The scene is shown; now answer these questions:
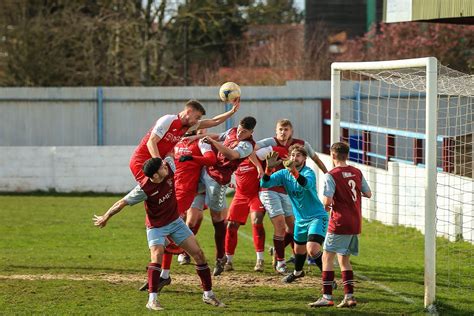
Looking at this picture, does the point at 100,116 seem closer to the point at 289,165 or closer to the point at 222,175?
the point at 222,175

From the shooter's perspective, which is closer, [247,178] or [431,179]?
[431,179]

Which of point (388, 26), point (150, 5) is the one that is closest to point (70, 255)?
point (150, 5)

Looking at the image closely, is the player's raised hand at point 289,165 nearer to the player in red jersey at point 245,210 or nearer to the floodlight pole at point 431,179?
the floodlight pole at point 431,179

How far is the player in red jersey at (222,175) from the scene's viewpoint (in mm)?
12172

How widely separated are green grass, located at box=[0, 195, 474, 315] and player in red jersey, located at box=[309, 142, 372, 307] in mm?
311

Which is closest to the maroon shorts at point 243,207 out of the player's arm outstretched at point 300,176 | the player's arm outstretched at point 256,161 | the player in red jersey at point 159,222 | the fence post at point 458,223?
the player's arm outstretched at point 256,161

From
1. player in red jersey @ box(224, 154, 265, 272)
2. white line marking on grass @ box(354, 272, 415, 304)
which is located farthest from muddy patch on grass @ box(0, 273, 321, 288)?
white line marking on grass @ box(354, 272, 415, 304)

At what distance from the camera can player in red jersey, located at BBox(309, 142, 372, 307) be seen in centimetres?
1024

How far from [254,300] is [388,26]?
100 ft

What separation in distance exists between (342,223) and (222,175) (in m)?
2.83

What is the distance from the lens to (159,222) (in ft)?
33.6

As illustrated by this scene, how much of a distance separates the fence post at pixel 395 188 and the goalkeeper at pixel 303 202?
6.73m

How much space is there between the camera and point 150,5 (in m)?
35.8

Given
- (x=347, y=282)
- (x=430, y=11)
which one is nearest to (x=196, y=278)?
(x=347, y=282)
